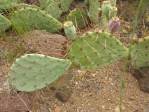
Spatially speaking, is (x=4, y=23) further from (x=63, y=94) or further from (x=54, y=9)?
Answer: (x=63, y=94)

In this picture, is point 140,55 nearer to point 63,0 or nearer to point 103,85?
point 103,85

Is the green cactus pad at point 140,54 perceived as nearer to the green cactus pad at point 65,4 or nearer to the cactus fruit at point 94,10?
the cactus fruit at point 94,10

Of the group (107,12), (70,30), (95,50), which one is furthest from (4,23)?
(95,50)

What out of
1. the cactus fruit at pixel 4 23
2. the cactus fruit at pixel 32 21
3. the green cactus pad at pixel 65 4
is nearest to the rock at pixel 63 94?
the cactus fruit at pixel 32 21

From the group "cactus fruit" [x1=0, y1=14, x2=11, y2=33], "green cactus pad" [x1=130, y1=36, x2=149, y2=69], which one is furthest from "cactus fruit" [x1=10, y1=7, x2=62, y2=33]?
"green cactus pad" [x1=130, y1=36, x2=149, y2=69]

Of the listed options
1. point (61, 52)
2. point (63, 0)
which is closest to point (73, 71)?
point (61, 52)
